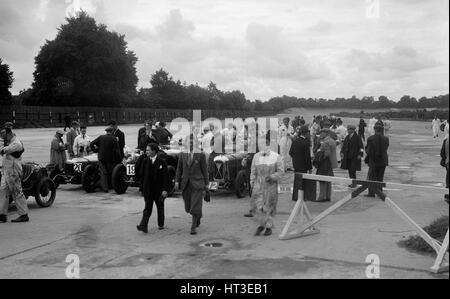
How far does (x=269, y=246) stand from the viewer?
8133 millimetres

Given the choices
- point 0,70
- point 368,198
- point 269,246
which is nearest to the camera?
point 269,246

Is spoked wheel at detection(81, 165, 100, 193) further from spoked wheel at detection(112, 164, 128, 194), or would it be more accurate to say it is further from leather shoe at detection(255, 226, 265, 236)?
leather shoe at detection(255, 226, 265, 236)

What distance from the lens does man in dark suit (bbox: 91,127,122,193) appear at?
13.8 meters

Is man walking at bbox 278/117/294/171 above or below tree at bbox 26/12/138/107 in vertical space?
below

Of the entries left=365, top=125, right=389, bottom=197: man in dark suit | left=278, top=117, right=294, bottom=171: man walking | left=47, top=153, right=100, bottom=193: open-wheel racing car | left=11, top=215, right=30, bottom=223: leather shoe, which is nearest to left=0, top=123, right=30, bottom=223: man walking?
left=11, top=215, right=30, bottom=223: leather shoe

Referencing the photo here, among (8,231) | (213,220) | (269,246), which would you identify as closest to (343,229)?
(269,246)

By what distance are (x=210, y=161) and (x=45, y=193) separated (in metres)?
4.27

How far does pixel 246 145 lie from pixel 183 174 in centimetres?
591

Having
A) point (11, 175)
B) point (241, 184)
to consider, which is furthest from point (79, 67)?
point (11, 175)

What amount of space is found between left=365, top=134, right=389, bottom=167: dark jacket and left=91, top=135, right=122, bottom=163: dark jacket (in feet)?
22.1

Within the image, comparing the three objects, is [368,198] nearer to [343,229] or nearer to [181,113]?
[343,229]

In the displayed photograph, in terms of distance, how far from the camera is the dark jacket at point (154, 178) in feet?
30.9

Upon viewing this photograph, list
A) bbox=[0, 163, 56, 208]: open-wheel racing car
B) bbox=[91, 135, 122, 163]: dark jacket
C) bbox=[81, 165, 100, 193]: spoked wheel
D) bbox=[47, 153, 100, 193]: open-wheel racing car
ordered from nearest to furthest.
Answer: bbox=[0, 163, 56, 208]: open-wheel racing car
bbox=[91, 135, 122, 163]: dark jacket
bbox=[81, 165, 100, 193]: spoked wheel
bbox=[47, 153, 100, 193]: open-wheel racing car

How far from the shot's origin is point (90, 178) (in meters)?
14.2
